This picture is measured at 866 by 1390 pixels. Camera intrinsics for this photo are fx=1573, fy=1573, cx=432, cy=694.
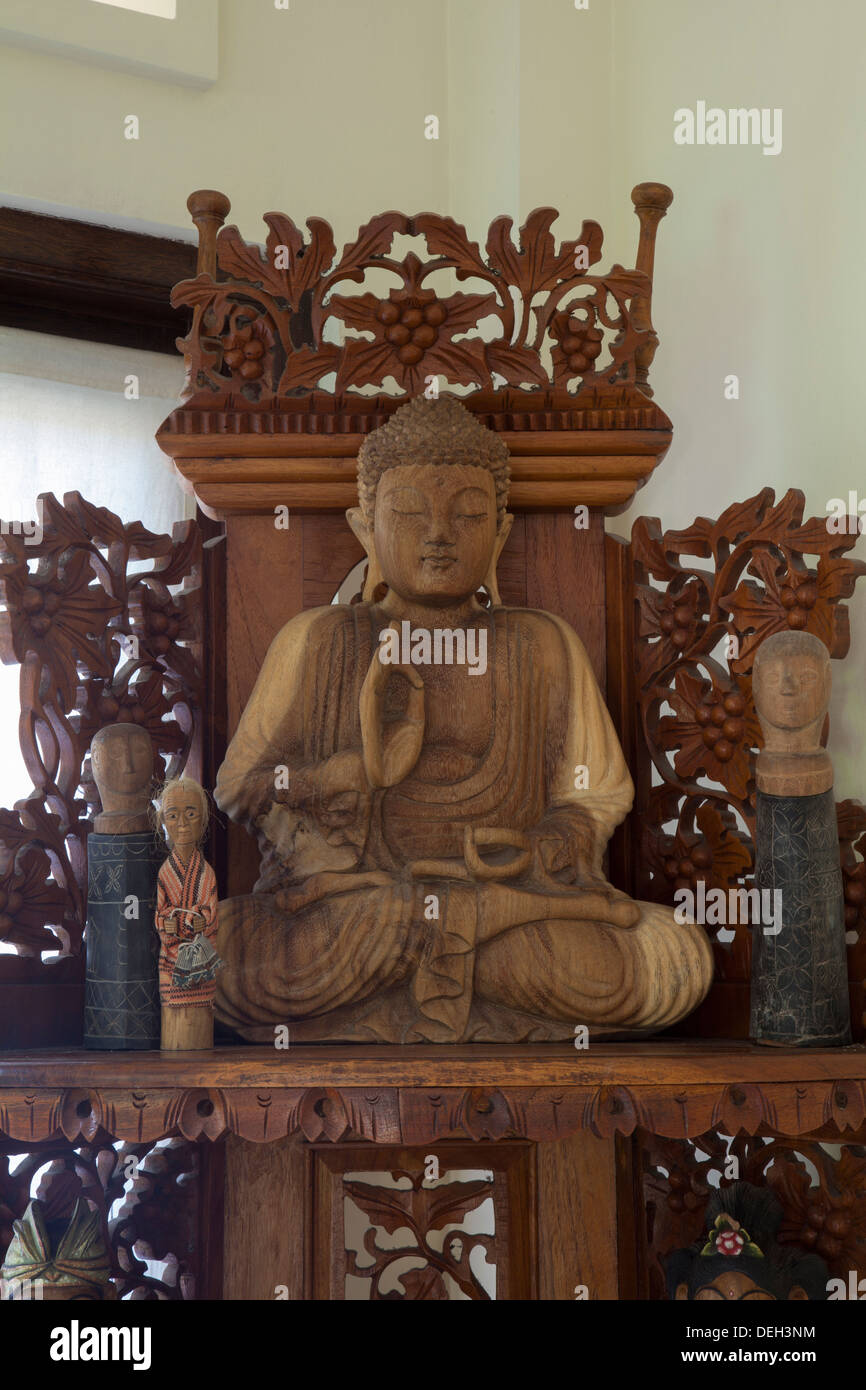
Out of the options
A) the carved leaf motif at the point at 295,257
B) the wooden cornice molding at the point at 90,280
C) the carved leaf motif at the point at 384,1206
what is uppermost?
the wooden cornice molding at the point at 90,280

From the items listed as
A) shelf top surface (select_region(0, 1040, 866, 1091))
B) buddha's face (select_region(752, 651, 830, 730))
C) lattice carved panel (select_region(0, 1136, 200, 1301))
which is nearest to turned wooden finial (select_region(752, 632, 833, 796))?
buddha's face (select_region(752, 651, 830, 730))

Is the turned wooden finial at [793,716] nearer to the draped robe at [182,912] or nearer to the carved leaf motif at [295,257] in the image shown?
the draped robe at [182,912]

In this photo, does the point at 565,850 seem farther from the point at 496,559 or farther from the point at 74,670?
the point at 74,670

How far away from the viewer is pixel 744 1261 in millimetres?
2326

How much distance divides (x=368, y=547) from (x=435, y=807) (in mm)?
468

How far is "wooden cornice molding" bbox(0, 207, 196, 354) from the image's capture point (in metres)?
3.30

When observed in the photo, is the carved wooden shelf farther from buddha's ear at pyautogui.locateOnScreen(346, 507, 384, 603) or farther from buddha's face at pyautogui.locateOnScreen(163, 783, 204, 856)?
buddha's ear at pyautogui.locateOnScreen(346, 507, 384, 603)

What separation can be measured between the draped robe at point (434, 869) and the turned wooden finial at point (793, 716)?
0.89ft

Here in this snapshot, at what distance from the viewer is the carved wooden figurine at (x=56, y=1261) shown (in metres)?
2.32

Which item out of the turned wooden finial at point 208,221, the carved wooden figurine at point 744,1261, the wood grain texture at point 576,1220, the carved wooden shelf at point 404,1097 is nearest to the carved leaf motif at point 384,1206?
the wood grain texture at point 576,1220

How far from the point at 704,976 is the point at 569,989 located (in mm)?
204

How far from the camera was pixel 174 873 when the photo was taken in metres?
2.30

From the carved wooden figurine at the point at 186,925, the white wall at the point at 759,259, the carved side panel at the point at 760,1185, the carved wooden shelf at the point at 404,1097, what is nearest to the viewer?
the carved wooden shelf at the point at 404,1097

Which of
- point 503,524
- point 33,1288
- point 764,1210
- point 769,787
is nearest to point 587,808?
point 769,787
